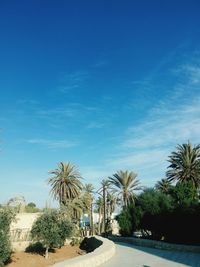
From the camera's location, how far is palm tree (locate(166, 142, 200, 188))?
158 ft

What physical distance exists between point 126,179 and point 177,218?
80.5 ft

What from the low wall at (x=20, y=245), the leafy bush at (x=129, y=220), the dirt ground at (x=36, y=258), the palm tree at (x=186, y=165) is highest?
the palm tree at (x=186, y=165)

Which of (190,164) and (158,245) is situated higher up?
(190,164)

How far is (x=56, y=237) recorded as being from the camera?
30.5 metres

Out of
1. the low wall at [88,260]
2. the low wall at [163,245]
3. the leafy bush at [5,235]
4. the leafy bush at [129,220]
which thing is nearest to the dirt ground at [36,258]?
the leafy bush at [5,235]

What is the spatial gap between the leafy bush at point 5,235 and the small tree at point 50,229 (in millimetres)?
6570

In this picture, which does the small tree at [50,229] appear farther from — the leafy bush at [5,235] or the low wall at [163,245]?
the leafy bush at [5,235]

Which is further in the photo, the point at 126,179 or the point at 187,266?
the point at 126,179

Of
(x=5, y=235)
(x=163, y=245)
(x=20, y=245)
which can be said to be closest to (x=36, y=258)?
(x=20, y=245)

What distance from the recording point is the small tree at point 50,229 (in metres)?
30.3

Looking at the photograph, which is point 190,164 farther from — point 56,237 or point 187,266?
point 187,266

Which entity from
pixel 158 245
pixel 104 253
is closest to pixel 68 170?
pixel 158 245

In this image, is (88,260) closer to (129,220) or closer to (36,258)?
(36,258)

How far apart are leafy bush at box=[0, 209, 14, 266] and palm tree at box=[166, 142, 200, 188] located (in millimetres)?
28956
